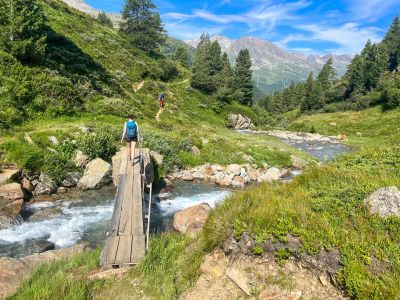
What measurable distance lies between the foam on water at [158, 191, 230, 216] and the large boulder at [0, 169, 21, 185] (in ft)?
29.2

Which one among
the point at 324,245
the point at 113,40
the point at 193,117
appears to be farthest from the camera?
the point at 113,40

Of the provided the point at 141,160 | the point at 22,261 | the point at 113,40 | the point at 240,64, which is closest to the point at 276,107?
the point at 240,64

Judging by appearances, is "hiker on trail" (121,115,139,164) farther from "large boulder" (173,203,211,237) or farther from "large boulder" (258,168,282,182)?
"large boulder" (258,168,282,182)

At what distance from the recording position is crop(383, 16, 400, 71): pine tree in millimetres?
124375

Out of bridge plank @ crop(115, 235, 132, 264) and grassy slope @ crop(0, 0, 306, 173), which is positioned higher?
grassy slope @ crop(0, 0, 306, 173)

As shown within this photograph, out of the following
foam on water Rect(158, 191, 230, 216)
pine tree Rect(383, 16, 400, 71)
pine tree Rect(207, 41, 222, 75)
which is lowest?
foam on water Rect(158, 191, 230, 216)

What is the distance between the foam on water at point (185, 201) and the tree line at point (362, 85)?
83.7 m

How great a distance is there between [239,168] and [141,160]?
35.9 feet

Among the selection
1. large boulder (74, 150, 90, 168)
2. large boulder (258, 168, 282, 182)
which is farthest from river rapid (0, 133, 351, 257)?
large boulder (258, 168, 282, 182)

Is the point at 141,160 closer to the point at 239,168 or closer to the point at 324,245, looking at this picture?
the point at 239,168

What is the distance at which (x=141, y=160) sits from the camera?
20453 millimetres

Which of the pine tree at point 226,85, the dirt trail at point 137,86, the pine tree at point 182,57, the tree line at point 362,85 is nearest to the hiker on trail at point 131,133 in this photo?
the dirt trail at point 137,86

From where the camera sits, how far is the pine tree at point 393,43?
124375 millimetres

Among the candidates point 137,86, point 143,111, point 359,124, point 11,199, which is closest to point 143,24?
point 137,86
